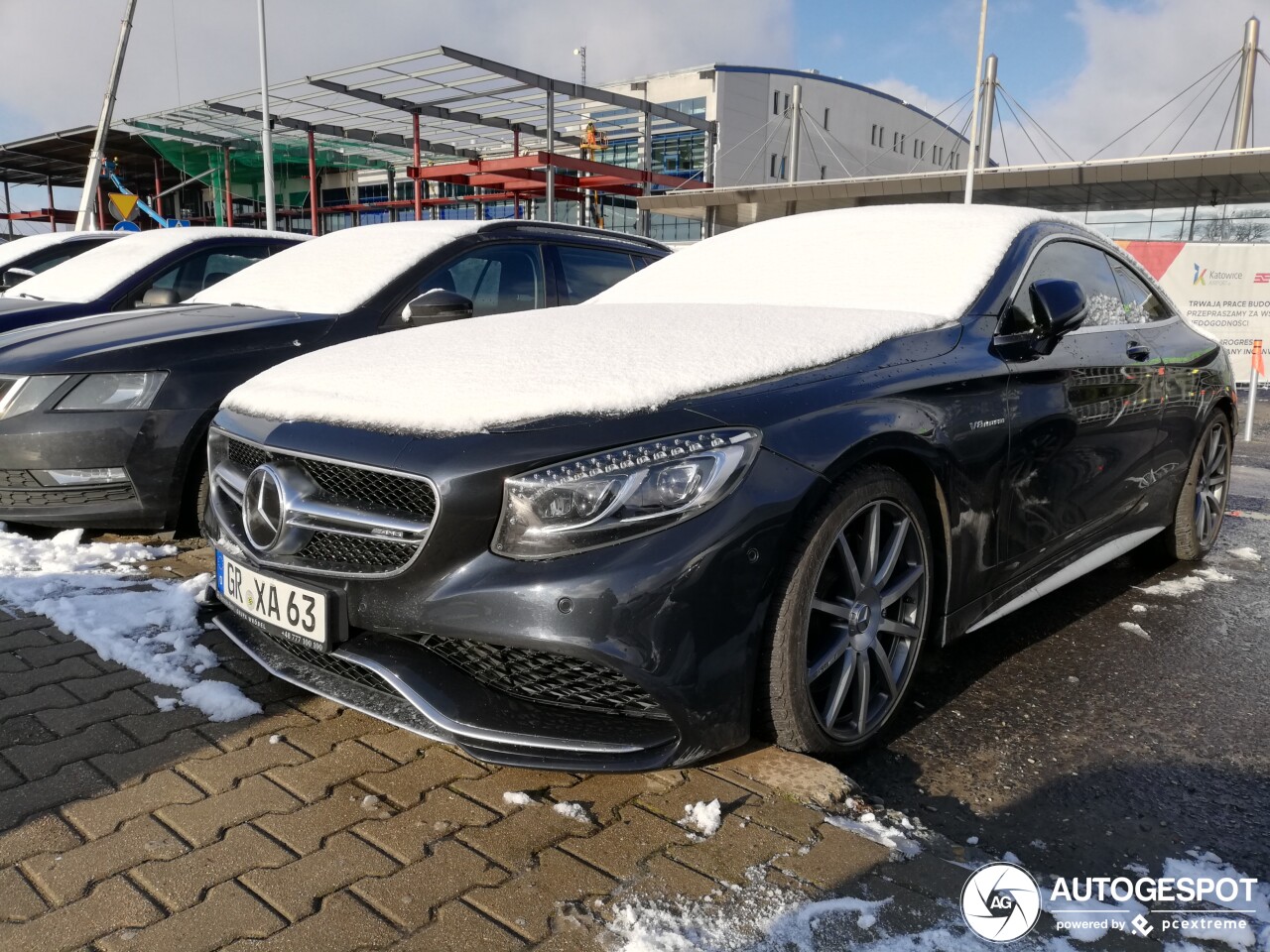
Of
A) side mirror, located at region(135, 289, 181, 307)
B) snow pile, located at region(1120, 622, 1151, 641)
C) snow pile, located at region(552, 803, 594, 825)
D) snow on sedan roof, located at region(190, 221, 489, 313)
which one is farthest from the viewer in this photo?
side mirror, located at region(135, 289, 181, 307)

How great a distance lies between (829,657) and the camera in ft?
7.46

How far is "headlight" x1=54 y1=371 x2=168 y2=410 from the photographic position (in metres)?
3.87

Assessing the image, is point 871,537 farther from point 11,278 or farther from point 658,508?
point 11,278

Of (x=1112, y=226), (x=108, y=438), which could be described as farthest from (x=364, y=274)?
(x=1112, y=226)

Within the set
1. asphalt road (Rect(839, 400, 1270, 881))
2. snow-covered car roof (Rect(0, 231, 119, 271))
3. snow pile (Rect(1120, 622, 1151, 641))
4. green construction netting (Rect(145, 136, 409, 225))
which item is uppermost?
green construction netting (Rect(145, 136, 409, 225))

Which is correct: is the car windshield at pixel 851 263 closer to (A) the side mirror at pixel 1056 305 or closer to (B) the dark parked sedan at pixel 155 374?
(A) the side mirror at pixel 1056 305

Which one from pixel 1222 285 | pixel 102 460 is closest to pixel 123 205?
pixel 102 460

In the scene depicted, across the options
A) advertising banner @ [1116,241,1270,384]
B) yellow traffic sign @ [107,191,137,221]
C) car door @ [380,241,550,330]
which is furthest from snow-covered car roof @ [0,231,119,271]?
advertising banner @ [1116,241,1270,384]

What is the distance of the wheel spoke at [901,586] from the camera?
96.0 inches

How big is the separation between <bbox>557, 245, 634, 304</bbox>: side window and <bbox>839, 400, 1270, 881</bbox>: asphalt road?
2.76 m

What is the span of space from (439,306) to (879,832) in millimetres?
2827

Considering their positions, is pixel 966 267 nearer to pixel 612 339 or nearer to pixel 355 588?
pixel 612 339

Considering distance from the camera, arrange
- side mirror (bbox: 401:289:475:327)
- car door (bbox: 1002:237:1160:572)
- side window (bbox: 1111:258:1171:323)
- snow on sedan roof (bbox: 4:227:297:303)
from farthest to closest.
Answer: snow on sedan roof (bbox: 4:227:297:303), side mirror (bbox: 401:289:475:327), side window (bbox: 1111:258:1171:323), car door (bbox: 1002:237:1160:572)

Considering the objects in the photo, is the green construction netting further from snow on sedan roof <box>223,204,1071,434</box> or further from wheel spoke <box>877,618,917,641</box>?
wheel spoke <box>877,618,917,641</box>
